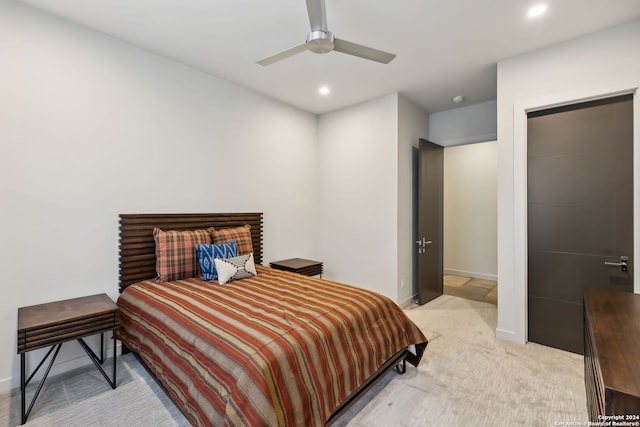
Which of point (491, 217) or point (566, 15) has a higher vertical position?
point (566, 15)

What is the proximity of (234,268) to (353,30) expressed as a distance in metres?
2.45

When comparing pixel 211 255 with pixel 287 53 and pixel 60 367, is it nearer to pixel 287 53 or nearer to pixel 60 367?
pixel 60 367

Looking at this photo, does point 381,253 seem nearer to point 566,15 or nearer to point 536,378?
point 536,378

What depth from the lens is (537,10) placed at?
2287mm

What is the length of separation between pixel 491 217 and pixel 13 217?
6642 millimetres

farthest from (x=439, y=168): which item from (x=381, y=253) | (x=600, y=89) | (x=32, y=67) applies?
(x=32, y=67)

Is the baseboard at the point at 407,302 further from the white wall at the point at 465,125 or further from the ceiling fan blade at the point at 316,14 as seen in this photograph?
the ceiling fan blade at the point at 316,14

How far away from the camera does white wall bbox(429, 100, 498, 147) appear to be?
417 centimetres

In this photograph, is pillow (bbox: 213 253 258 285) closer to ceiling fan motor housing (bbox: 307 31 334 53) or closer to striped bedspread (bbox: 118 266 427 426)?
striped bedspread (bbox: 118 266 427 426)

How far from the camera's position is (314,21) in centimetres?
197

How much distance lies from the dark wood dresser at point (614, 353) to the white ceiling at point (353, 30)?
2.19 meters

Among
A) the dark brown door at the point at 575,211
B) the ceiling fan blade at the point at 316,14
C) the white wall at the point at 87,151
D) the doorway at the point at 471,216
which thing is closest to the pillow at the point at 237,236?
the white wall at the point at 87,151

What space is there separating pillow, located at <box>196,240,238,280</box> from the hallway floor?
12.1 feet

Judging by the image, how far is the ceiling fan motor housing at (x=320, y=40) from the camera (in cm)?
201
